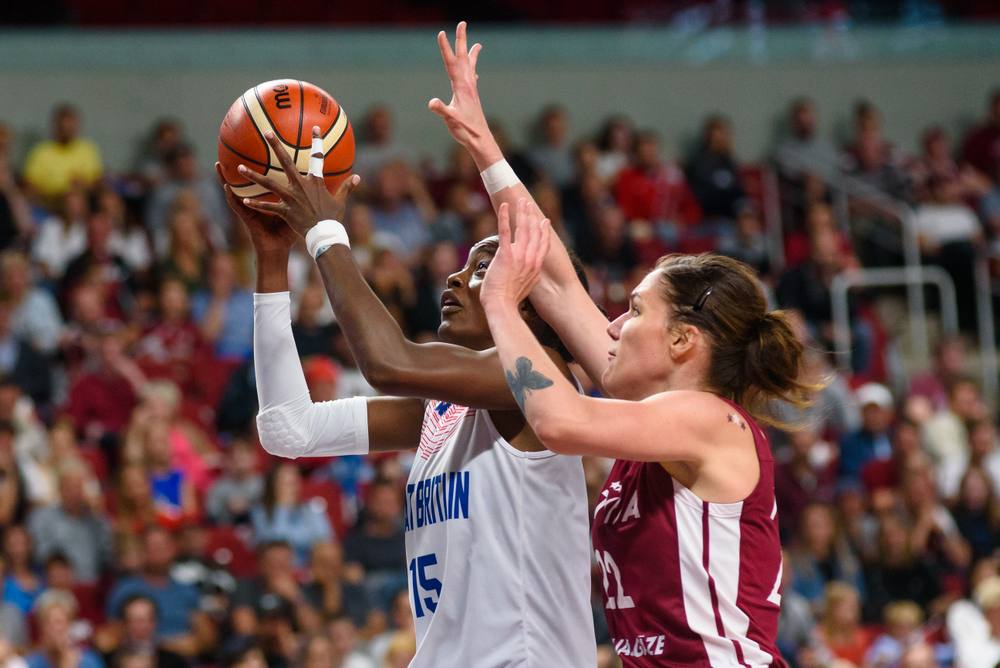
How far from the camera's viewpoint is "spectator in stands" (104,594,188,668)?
829 cm

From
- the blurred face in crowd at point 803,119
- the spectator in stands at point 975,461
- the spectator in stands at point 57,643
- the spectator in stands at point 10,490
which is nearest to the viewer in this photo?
the spectator in stands at point 57,643

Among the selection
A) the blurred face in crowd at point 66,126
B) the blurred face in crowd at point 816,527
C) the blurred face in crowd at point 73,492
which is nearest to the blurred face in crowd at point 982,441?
the blurred face in crowd at point 816,527

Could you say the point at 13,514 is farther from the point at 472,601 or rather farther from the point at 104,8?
the point at 104,8

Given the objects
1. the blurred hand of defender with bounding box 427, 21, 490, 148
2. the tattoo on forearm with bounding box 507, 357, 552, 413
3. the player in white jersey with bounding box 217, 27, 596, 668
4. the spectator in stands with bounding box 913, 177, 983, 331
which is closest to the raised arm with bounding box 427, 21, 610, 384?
the blurred hand of defender with bounding box 427, 21, 490, 148

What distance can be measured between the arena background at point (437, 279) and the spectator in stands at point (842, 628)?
25 mm

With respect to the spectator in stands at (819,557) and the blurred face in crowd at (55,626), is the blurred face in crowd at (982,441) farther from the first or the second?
the blurred face in crowd at (55,626)

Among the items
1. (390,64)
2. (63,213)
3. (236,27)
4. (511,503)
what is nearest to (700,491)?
(511,503)

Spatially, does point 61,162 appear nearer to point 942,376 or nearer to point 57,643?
point 57,643

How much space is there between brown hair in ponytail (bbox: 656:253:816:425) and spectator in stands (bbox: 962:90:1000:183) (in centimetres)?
1275

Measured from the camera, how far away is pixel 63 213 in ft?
37.1

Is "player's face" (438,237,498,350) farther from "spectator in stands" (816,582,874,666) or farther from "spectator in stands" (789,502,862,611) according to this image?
"spectator in stands" (789,502,862,611)

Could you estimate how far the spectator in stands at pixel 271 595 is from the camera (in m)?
8.65

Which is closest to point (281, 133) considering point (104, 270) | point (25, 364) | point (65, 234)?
point (25, 364)

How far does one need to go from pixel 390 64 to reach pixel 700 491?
11.4 m
